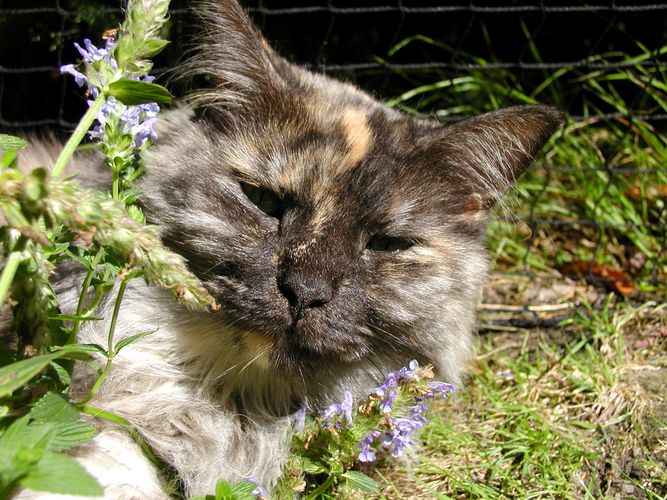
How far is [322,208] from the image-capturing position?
6.22ft

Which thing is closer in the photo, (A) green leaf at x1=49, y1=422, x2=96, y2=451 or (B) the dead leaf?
(A) green leaf at x1=49, y1=422, x2=96, y2=451

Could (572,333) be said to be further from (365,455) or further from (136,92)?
(136,92)

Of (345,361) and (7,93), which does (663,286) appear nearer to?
(345,361)

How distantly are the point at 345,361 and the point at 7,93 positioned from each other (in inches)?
102

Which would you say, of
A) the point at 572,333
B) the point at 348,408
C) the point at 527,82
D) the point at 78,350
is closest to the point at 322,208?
the point at 348,408

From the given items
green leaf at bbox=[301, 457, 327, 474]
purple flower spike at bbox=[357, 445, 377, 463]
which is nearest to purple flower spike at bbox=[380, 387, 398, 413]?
purple flower spike at bbox=[357, 445, 377, 463]

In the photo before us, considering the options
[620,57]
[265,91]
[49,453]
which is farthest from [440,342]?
[620,57]

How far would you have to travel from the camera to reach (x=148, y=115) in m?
1.78

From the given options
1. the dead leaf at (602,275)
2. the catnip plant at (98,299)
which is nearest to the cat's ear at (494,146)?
the catnip plant at (98,299)

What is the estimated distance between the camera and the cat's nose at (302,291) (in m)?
1.75

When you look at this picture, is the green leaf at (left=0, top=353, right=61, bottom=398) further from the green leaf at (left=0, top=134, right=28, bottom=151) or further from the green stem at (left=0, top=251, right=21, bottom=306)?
the green leaf at (left=0, top=134, right=28, bottom=151)

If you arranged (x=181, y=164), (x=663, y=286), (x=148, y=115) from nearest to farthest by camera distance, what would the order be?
(x=148, y=115), (x=181, y=164), (x=663, y=286)

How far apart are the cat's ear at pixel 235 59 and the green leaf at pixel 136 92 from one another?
627mm

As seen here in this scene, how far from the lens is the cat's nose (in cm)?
175
